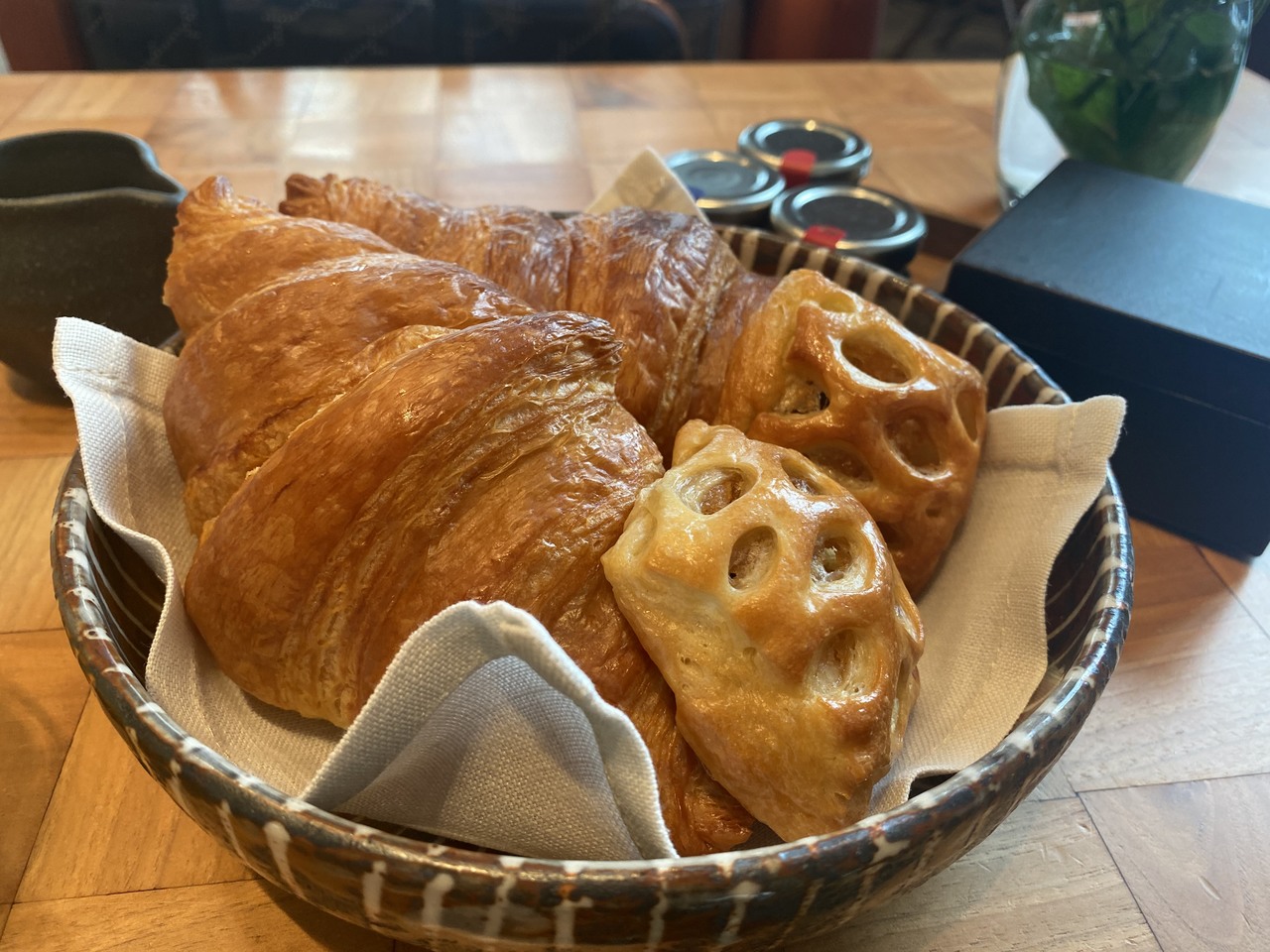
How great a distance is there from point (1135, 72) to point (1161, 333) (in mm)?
524

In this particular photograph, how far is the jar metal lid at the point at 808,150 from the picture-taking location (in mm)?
1273

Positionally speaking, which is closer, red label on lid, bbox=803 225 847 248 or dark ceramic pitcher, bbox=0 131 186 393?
dark ceramic pitcher, bbox=0 131 186 393

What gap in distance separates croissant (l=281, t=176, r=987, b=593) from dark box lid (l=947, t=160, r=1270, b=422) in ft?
0.63

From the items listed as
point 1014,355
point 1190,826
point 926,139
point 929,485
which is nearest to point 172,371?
point 929,485

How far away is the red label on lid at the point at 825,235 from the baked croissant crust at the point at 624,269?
0.26m

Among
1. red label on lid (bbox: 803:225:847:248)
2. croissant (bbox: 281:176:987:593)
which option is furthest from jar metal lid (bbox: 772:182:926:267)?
croissant (bbox: 281:176:987:593)

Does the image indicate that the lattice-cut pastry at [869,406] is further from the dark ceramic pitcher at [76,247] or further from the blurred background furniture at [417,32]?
the blurred background furniture at [417,32]

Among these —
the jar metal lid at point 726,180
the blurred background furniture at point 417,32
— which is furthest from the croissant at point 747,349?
the blurred background furniture at point 417,32

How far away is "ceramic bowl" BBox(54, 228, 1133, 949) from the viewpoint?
420 millimetres

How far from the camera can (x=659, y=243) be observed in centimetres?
79

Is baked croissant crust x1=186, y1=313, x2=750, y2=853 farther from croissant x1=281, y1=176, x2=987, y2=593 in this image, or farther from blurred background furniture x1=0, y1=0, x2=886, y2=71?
blurred background furniture x1=0, y1=0, x2=886, y2=71

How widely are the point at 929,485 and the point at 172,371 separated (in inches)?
23.0

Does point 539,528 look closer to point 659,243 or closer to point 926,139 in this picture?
point 659,243

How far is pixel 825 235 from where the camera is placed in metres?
1.08
